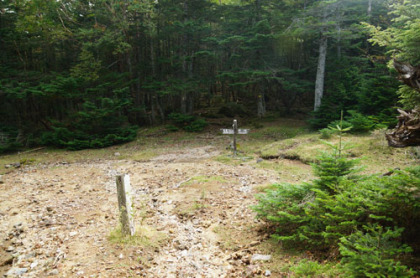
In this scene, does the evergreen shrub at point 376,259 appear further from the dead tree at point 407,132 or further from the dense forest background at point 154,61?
the dense forest background at point 154,61

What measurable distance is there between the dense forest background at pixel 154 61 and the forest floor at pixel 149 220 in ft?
17.5

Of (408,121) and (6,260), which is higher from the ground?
Result: (408,121)

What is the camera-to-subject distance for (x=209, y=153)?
1147cm

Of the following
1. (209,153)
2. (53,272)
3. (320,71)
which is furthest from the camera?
(320,71)

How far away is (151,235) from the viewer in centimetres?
430

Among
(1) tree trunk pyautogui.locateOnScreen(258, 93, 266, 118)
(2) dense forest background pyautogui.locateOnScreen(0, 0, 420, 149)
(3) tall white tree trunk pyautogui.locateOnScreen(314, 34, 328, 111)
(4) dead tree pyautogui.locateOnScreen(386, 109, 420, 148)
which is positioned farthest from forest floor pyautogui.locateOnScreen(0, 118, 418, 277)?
(1) tree trunk pyautogui.locateOnScreen(258, 93, 266, 118)

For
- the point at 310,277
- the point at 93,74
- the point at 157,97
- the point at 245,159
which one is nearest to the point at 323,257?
the point at 310,277

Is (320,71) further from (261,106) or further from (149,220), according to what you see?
(149,220)

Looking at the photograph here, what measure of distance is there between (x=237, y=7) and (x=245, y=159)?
507 inches

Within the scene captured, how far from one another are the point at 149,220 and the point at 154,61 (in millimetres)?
15099

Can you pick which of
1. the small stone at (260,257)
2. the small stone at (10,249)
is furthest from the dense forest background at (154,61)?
the small stone at (10,249)

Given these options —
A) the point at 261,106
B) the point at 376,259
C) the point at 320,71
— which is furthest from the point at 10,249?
the point at 261,106

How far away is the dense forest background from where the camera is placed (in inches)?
548

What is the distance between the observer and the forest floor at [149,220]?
360 centimetres
